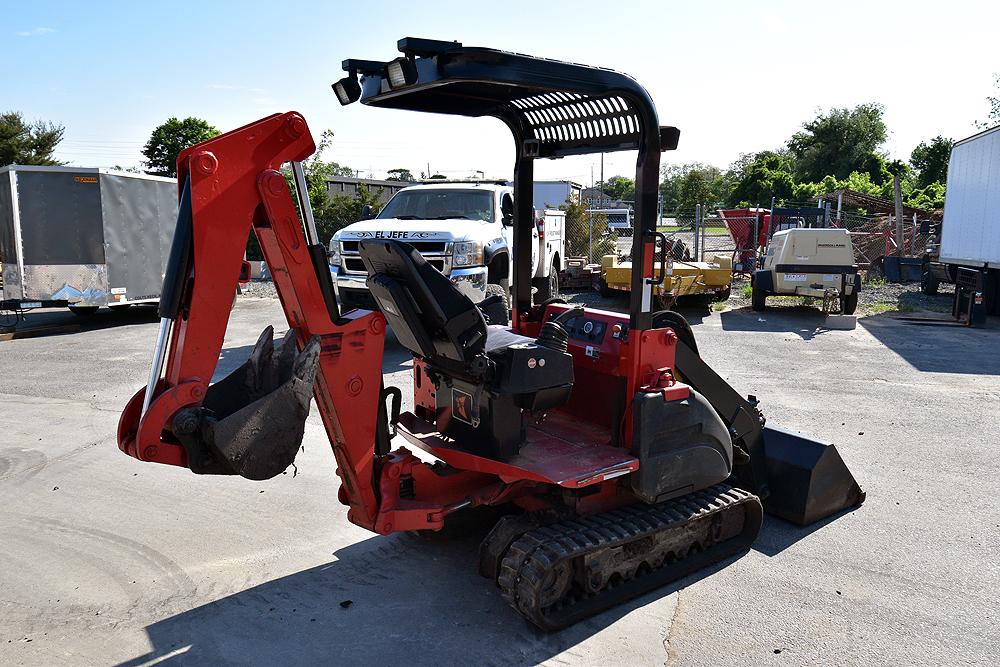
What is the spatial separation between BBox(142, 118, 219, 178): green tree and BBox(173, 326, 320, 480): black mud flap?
97.6 ft

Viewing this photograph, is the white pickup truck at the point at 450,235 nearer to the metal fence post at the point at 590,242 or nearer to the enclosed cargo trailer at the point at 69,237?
the enclosed cargo trailer at the point at 69,237

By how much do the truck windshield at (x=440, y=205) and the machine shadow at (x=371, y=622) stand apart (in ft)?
25.6

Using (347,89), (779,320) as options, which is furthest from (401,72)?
(779,320)

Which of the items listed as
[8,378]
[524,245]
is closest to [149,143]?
[8,378]

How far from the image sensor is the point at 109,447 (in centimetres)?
686

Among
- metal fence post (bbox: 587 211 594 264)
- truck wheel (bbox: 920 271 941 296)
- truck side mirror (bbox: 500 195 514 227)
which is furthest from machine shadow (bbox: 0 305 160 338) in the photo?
truck wheel (bbox: 920 271 941 296)

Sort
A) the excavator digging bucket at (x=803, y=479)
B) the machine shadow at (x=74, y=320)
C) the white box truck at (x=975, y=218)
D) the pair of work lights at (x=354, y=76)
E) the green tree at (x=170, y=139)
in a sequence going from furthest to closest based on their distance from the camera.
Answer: the green tree at (x=170, y=139)
the white box truck at (x=975, y=218)
the machine shadow at (x=74, y=320)
the excavator digging bucket at (x=803, y=479)
the pair of work lights at (x=354, y=76)

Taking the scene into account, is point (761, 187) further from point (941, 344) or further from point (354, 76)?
point (354, 76)

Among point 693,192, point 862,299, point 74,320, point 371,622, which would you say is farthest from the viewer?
point 693,192

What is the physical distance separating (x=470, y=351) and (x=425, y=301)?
0.34 metres

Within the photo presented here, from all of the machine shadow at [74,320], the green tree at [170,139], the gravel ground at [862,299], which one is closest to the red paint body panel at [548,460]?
the gravel ground at [862,299]

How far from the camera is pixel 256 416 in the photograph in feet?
11.0

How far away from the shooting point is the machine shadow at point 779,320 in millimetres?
13602

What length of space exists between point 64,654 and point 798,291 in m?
13.9
